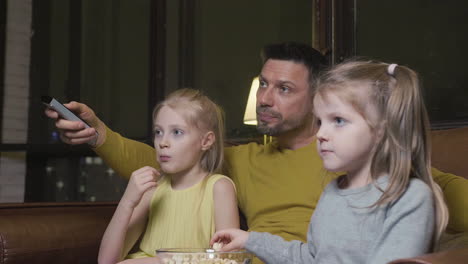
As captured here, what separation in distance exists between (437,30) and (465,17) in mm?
165

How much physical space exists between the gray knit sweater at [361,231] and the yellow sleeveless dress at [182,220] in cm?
43

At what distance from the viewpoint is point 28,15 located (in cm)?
390

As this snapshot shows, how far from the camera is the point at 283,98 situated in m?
2.01

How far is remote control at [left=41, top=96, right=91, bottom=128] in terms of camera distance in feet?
5.41

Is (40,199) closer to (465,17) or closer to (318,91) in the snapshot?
(465,17)

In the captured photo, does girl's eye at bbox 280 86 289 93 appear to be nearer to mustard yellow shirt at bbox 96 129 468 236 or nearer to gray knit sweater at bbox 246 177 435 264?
mustard yellow shirt at bbox 96 129 468 236

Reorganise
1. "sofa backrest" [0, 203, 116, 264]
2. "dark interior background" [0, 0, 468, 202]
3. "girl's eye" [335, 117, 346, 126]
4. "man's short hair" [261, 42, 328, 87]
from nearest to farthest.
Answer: "girl's eye" [335, 117, 346, 126] < "sofa backrest" [0, 203, 116, 264] < "man's short hair" [261, 42, 328, 87] < "dark interior background" [0, 0, 468, 202]

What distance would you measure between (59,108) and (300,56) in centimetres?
84

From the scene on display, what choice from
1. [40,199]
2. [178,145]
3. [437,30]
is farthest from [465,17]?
[40,199]

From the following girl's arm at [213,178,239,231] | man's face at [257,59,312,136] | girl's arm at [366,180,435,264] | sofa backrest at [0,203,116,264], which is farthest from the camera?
man's face at [257,59,312,136]

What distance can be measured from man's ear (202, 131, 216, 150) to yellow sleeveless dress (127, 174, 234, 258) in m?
0.09

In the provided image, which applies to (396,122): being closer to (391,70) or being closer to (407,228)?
(391,70)

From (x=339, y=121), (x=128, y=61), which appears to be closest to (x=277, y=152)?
(x=339, y=121)

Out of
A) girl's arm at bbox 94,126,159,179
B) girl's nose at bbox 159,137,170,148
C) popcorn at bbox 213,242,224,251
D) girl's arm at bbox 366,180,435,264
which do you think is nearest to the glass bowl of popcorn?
popcorn at bbox 213,242,224,251
